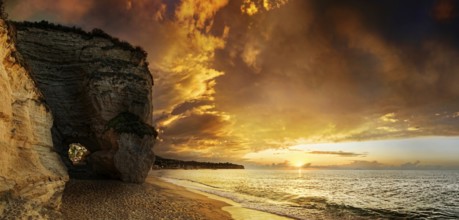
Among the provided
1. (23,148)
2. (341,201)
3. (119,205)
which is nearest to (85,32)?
(119,205)

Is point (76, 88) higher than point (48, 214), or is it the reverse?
point (76, 88)

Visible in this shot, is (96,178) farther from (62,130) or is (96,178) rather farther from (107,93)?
(107,93)

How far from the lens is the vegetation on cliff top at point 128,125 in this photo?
35.8m

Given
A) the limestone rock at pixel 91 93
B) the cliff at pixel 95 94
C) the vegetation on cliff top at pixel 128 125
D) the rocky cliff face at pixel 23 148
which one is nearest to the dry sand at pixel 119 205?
the cliff at pixel 95 94

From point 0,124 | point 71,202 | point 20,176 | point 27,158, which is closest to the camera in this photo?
point 0,124

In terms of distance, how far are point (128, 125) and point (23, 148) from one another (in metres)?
24.7

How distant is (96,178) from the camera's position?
125 feet

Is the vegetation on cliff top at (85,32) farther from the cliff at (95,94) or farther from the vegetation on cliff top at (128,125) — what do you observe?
the vegetation on cliff top at (128,125)

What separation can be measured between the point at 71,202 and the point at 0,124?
1488 cm

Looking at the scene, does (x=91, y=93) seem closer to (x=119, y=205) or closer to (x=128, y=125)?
(x=128, y=125)

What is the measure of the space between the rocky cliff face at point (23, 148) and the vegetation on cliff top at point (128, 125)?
21769 millimetres

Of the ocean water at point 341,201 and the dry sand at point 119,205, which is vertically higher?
the dry sand at point 119,205

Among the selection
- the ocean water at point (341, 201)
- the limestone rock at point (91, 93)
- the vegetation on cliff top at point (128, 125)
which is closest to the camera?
the ocean water at point (341, 201)

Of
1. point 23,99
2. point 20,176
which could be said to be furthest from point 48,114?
point 20,176
